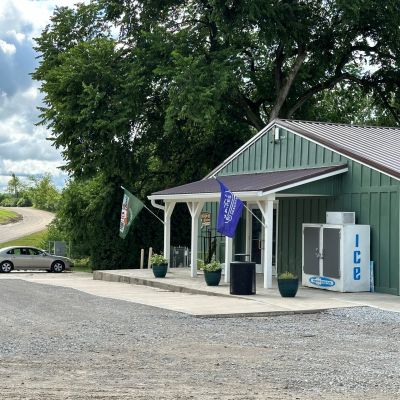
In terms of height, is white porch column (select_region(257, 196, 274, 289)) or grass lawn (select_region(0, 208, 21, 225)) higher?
grass lawn (select_region(0, 208, 21, 225))

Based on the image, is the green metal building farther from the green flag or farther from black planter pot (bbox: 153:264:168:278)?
the green flag

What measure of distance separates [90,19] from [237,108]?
8.45m

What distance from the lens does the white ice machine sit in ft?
65.8

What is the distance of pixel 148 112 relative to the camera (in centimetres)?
3631

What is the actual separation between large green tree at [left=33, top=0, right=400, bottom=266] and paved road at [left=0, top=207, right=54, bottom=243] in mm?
32022

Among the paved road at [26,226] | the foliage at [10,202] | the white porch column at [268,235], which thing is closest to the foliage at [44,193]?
the paved road at [26,226]

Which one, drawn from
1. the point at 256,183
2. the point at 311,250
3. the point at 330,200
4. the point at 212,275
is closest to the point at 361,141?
the point at 330,200

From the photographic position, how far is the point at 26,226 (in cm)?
8338

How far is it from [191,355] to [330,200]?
1244cm

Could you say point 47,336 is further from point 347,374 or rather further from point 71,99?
point 71,99

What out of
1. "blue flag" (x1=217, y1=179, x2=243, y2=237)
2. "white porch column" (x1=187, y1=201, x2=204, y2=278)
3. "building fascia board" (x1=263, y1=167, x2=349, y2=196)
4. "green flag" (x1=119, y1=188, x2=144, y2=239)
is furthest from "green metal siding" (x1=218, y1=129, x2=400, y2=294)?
"green flag" (x1=119, y1=188, x2=144, y2=239)

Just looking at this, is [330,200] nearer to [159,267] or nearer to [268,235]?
[268,235]

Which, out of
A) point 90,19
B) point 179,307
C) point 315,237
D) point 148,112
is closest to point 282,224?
point 315,237

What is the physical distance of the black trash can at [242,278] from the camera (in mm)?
19114
